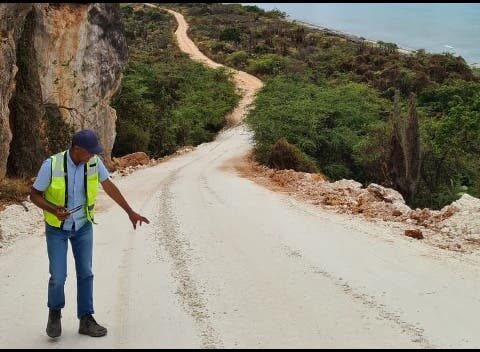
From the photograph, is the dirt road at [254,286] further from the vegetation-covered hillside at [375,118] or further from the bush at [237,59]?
the bush at [237,59]

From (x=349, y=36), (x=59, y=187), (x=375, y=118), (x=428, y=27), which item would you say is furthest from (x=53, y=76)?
(x=349, y=36)

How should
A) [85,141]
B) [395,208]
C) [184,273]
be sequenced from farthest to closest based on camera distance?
[395,208] < [184,273] < [85,141]

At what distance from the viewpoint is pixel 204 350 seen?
15.8ft

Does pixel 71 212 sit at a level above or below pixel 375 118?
above

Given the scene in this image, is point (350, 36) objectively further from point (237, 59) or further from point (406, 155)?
point (406, 155)

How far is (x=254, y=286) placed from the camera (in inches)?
254

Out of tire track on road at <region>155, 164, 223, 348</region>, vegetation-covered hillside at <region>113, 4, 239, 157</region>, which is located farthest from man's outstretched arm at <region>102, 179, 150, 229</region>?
vegetation-covered hillside at <region>113, 4, 239, 157</region>

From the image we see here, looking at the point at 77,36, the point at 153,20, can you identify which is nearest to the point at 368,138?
the point at 77,36

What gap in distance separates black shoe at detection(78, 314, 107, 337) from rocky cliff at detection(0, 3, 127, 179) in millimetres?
8475

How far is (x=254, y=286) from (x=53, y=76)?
12288mm

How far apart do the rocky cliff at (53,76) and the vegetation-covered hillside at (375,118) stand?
6033mm

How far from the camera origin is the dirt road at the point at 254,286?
5.13 meters

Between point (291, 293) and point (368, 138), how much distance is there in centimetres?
1613

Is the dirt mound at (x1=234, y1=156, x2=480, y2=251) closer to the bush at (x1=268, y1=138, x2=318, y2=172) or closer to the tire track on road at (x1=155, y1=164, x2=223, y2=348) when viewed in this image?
the bush at (x1=268, y1=138, x2=318, y2=172)
